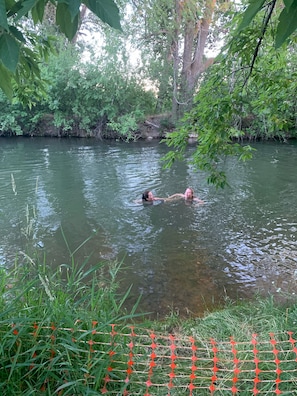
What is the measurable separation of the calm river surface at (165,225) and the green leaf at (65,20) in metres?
2.60

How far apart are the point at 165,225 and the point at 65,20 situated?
7.84 meters

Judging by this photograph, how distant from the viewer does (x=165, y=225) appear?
8969mm

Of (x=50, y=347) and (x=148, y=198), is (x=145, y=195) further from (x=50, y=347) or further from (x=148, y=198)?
(x=50, y=347)

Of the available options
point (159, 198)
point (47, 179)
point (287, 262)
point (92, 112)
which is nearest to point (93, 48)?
point (92, 112)

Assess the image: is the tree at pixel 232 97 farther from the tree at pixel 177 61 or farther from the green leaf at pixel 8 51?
the tree at pixel 177 61

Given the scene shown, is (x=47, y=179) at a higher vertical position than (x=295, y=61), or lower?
lower

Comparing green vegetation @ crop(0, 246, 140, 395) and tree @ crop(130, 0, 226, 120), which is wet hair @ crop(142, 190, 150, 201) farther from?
tree @ crop(130, 0, 226, 120)

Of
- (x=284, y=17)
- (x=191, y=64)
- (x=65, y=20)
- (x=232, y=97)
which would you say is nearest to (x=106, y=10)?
(x=65, y=20)

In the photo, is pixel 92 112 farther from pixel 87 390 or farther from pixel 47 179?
pixel 87 390

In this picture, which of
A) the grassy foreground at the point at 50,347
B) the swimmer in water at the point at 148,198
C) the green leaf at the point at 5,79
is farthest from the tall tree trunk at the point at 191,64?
the green leaf at the point at 5,79

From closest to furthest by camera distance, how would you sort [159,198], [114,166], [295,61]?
1. [295,61]
2. [159,198]
3. [114,166]

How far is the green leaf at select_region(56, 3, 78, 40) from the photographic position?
1.28 metres

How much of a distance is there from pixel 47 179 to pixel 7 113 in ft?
48.6

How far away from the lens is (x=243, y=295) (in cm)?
548
